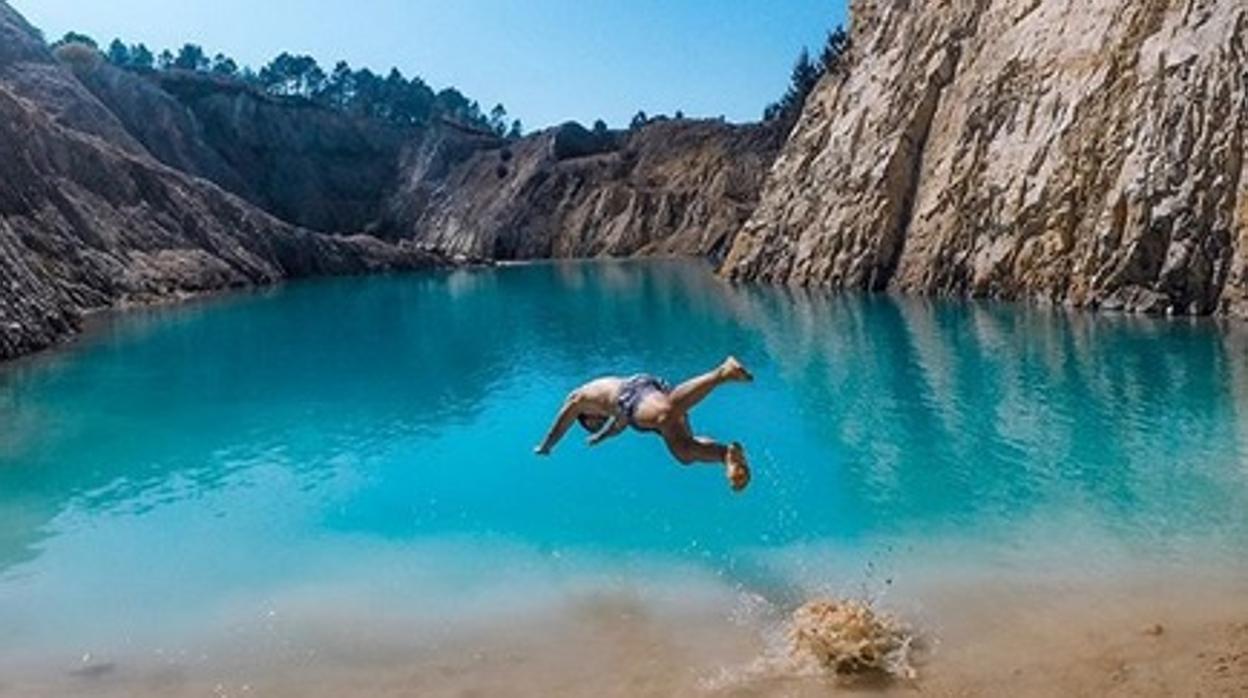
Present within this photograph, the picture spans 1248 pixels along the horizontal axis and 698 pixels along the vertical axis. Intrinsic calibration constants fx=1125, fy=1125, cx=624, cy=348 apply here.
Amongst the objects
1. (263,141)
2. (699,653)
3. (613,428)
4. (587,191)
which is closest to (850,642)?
(699,653)

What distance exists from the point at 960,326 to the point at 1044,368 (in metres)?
10.4

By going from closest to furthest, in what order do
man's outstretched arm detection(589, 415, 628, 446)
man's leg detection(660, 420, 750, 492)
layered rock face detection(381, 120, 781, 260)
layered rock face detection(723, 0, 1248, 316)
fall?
1. man's leg detection(660, 420, 750, 492)
2. man's outstretched arm detection(589, 415, 628, 446)
3. layered rock face detection(723, 0, 1248, 316)
4. layered rock face detection(381, 120, 781, 260)

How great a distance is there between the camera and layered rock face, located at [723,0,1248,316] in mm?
40062

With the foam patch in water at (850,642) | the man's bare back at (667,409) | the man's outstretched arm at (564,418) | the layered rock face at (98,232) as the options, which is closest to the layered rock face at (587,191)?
the layered rock face at (98,232)

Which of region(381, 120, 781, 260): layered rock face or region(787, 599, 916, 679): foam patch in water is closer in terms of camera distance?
region(787, 599, 916, 679): foam patch in water

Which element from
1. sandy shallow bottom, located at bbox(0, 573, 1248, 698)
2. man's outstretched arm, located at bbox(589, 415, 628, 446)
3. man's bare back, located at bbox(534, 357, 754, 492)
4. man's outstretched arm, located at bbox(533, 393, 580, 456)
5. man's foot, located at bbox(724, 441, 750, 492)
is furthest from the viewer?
man's outstretched arm, located at bbox(533, 393, 580, 456)

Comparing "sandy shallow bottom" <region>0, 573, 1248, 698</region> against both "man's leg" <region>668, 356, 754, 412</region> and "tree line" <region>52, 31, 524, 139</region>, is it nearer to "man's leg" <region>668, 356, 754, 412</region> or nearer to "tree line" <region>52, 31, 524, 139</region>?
"man's leg" <region>668, 356, 754, 412</region>

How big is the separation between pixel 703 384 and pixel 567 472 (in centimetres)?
864

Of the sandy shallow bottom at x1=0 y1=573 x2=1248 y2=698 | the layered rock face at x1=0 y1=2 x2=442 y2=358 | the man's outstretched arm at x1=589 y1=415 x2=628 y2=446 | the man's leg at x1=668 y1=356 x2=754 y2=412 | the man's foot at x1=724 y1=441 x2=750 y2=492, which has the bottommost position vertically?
the sandy shallow bottom at x1=0 y1=573 x2=1248 y2=698

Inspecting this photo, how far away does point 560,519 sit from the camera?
1822 cm

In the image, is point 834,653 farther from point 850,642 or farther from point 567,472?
point 567,472

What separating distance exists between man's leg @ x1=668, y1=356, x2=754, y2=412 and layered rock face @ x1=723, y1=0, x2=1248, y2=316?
31718 mm

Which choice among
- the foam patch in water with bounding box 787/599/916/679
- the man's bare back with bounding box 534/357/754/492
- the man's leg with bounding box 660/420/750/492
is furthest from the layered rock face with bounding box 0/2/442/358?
the foam patch in water with bounding box 787/599/916/679

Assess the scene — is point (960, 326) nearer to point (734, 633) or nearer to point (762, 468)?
point (762, 468)
